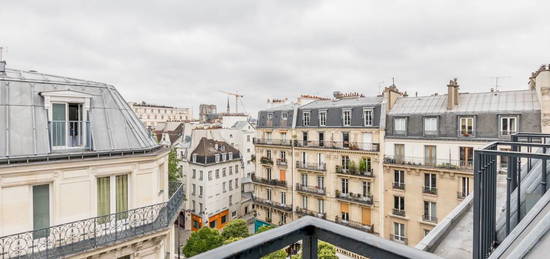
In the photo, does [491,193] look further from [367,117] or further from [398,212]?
[367,117]

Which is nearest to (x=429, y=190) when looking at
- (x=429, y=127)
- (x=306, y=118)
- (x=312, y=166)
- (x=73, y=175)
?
(x=429, y=127)

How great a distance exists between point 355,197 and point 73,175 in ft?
62.8

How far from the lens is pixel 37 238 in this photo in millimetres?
6828

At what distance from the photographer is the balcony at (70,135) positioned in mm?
7474

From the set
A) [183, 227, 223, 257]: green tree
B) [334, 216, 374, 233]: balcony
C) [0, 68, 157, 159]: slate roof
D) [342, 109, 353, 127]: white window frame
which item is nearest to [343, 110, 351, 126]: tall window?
[342, 109, 353, 127]: white window frame

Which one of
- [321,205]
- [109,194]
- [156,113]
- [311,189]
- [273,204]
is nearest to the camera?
[109,194]

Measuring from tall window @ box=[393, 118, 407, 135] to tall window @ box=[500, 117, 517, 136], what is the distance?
17.5ft

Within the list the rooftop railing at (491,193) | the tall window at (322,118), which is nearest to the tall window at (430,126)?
the tall window at (322,118)

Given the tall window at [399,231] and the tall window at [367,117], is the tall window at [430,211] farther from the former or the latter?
the tall window at [367,117]

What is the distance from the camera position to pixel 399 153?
20.7m

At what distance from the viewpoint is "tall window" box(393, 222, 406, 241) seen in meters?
20.8

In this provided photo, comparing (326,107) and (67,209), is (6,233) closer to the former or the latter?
(67,209)

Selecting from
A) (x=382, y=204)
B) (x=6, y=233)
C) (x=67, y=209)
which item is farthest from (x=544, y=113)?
(x=6, y=233)

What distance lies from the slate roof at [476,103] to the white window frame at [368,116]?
4.35ft
